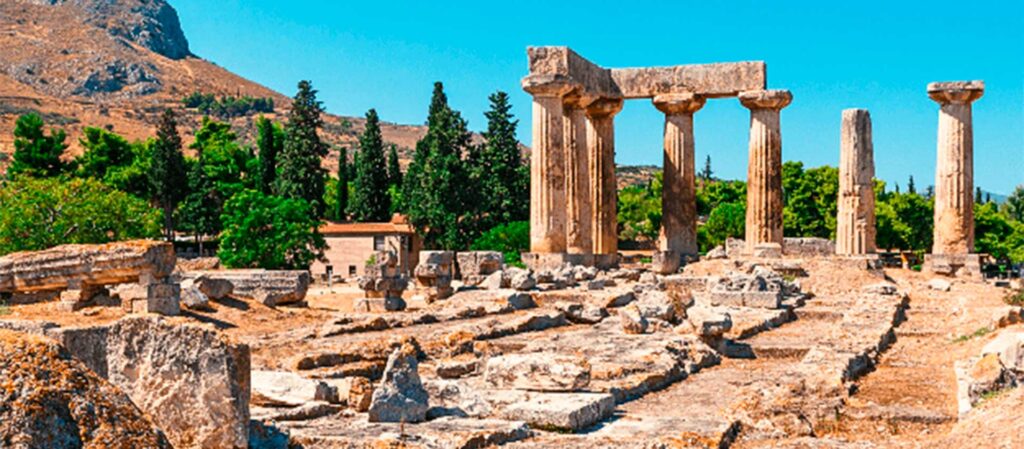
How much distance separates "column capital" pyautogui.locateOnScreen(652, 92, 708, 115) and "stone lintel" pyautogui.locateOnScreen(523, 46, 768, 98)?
200 mm

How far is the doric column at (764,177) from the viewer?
3170 cm

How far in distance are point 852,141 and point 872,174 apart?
1265 mm

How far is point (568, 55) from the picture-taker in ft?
92.4

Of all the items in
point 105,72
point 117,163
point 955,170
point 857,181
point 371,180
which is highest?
point 105,72

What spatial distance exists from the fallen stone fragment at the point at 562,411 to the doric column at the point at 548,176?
19.3 meters

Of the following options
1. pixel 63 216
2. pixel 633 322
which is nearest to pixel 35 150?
pixel 63 216

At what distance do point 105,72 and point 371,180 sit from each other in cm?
11192

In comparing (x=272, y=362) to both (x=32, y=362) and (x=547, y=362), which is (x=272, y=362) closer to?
(x=547, y=362)

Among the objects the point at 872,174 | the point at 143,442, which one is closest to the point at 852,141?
the point at 872,174

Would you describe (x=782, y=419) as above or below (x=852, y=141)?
below

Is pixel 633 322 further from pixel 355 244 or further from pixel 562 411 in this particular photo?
pixel 355 244

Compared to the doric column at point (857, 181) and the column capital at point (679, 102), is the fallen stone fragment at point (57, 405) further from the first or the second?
the doric column at point (857, 181)

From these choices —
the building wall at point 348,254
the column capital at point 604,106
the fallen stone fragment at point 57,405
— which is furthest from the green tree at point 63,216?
the fallen stone fragment at point 57,405

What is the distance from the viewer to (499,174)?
53.5m
